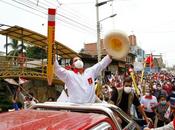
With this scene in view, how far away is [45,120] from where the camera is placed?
10.0ft

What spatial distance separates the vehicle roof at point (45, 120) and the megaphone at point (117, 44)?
227cm

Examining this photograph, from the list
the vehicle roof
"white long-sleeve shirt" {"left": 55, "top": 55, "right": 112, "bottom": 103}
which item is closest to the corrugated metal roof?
"white long-sleeve shirt" {"left": 55, "top": 55, "right": 112, "bottom": 103}

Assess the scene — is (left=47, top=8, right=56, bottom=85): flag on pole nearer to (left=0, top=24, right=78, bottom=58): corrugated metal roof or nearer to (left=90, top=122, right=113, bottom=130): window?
(left=90, top=122, right=113, bottom=130): window

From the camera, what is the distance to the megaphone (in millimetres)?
5516

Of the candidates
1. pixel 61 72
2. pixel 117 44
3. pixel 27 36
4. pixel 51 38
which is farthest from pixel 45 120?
pixel 27 36

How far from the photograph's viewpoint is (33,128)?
2.74 metres

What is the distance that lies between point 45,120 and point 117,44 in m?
2.78

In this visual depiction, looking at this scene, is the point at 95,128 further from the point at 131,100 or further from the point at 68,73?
the point at 131,100

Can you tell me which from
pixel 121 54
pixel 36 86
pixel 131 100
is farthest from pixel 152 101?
pixel 36 86

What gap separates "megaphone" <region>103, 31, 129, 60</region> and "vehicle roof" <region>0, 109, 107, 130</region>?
7.45 ft

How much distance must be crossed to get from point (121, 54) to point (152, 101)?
5317 millimetres

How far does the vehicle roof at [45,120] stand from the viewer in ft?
9.29

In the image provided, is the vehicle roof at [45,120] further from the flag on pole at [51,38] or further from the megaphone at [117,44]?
the megaphone at [117,44]

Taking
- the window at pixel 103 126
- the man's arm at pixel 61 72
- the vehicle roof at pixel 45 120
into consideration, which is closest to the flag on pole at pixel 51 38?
the man's arm at pixel 61 72
